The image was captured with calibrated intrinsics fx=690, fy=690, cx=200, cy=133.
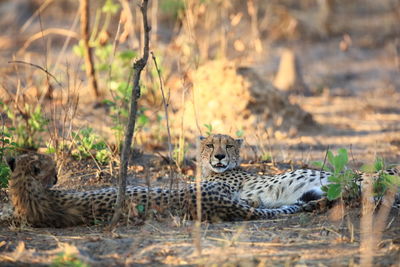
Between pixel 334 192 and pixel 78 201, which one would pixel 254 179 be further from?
pixel 78 201

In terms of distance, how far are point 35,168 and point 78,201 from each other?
0.37 m

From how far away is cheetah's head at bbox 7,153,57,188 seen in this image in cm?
454

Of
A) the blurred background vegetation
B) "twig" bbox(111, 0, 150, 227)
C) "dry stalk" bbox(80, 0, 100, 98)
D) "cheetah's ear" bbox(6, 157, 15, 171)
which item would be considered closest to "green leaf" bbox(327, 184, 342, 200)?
"twig" bbox(111, 0, 150, 227)

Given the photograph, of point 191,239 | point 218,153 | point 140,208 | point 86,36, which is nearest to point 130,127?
point 140,208

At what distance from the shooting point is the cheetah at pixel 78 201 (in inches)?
179

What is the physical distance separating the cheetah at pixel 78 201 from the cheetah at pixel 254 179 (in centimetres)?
41

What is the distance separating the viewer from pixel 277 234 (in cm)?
435

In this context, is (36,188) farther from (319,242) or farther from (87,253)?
(319,242)

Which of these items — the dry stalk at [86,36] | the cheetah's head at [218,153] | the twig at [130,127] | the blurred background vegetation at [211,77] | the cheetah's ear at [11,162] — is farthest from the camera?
the dry stalk at [86,36]

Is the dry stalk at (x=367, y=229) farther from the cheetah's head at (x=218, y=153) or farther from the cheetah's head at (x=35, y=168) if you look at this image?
the cheetah's head at (x=35, y=168)

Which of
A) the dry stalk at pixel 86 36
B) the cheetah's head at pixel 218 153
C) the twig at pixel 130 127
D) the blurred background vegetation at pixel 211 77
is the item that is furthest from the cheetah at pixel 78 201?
the dry stalk at pixel 86 36

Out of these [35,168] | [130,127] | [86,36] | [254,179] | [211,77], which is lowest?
[254,179]

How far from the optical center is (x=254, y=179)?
5.81 m

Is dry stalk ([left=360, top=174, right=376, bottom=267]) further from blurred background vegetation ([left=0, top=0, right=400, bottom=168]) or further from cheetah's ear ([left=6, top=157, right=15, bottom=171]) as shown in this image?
cheetah's ear ([left=6, top=157, right=15, bottom=171])
